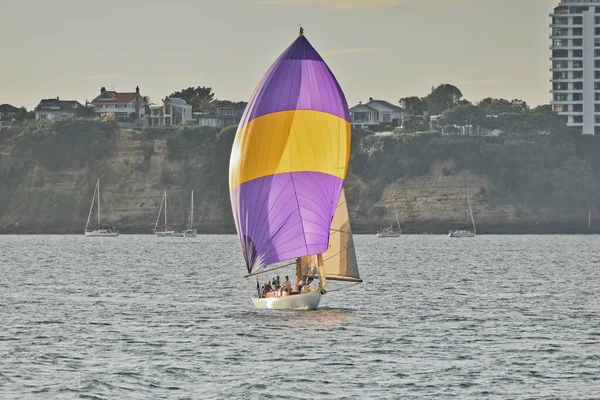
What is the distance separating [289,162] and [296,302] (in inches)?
236

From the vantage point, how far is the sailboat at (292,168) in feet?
186

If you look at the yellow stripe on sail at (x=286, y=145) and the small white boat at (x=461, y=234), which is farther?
the small white boat at (x=461, y=234)

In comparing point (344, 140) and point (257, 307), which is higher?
point (344, 140)

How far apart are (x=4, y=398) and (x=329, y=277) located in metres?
24.9

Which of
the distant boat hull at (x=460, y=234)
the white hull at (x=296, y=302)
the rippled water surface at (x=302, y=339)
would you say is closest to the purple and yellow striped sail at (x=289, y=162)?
the white hull at (x=296, y=302)

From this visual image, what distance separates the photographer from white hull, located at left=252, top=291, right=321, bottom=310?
56.3 metres

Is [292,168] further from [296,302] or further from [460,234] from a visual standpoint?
[460,234]

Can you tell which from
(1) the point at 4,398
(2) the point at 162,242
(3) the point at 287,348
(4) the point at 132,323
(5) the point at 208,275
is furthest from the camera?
(2) the point at 162,242

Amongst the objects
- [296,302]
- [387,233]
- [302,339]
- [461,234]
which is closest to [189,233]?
[387,233]

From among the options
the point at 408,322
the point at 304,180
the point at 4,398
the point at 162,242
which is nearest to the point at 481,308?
the point at 408,322

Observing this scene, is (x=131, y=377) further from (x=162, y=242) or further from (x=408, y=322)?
(x=162, y=242)

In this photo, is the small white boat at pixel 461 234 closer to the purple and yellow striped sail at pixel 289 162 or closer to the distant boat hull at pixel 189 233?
the distant boat hull at pixel 189 233

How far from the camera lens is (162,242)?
186 m

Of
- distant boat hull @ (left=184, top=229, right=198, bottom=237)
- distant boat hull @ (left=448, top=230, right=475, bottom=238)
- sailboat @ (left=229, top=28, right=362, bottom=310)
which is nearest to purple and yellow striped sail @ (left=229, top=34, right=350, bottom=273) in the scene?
sailboat @ (left=229, top=28, right=362, bottom=310)
